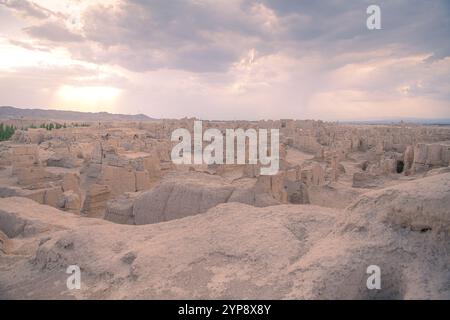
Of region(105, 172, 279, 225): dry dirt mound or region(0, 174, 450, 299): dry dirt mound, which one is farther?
region(105, 172, 279, 225): dry dirt mound

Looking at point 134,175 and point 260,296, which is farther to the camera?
point 134,175

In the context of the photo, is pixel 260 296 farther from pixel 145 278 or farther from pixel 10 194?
pixel 10 194

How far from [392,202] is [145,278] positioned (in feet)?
10.3

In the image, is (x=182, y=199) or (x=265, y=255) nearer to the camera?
(x=265, y=255)

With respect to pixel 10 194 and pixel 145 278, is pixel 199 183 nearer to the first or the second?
pixel 145 278

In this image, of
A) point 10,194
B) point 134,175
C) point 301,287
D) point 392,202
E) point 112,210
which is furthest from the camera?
point 134,175

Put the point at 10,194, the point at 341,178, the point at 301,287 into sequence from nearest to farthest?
1. the point at 301,287
2. the point at 10,194
3. the point at 341,178

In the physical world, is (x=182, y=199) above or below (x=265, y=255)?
below

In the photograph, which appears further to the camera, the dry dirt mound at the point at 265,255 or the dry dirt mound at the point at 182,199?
the dry dirt mound at the point at 182,199

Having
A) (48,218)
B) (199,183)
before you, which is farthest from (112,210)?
(199,183)

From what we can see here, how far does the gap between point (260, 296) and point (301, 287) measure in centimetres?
45
